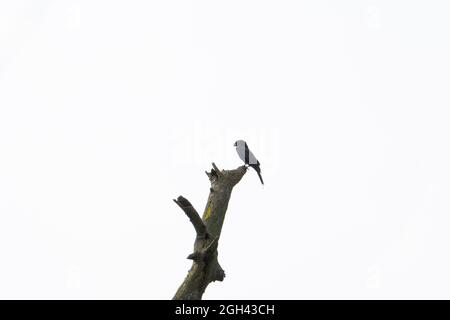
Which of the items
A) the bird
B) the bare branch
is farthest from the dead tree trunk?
the bird

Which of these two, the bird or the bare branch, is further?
the bird

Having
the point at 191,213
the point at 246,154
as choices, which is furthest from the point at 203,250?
the point at 246,154

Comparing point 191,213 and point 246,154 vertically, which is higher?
point 246,154

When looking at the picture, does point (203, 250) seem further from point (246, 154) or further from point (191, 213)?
point (246, 154)

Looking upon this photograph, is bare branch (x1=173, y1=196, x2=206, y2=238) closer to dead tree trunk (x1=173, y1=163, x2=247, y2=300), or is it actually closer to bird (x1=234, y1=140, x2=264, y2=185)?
dead tree trunk (x1=173, y1=163, x2=247, y2=300)

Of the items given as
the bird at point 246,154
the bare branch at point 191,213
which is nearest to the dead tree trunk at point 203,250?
the bare branch at point 191,213

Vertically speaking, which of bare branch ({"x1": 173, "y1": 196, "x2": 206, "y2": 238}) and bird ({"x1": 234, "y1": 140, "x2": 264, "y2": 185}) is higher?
bird ({"x1": 234, "y1": 140, "x2": 264, "y2": 185})
